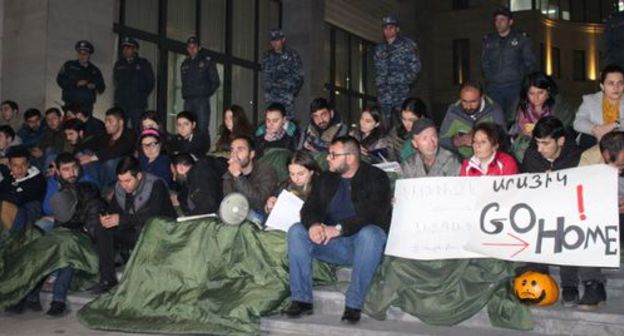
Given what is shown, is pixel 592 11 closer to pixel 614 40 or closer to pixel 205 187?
pixel 614 40

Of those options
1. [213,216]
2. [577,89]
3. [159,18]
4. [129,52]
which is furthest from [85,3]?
[577,89]

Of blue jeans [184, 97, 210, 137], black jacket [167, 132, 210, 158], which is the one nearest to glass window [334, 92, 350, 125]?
blue jeans [184, 97, 210, 137]

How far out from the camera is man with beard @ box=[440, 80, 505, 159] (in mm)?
8070

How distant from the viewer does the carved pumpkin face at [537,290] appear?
561 centimetres

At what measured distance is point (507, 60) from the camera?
9703 millimetres

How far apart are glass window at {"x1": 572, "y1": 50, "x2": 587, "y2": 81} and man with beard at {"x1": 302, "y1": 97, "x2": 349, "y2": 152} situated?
35535 mm

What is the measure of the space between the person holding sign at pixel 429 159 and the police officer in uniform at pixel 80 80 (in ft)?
23.5

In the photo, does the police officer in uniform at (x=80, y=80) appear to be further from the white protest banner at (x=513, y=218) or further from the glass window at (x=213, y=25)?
the white protest banner at (x=513, y=218)

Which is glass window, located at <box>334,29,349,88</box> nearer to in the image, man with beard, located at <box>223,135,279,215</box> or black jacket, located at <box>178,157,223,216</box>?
black jacket, located at <box>178,157,223,216</box>

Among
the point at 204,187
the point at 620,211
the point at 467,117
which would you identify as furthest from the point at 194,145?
the point at 620,211

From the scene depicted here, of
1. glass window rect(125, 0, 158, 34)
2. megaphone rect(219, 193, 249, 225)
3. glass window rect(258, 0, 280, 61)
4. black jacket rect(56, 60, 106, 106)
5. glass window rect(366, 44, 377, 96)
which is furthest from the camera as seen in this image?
glass window rect(366, 44, 377, 96)

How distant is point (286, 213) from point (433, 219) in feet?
5.14

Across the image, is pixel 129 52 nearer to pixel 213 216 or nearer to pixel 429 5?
pixel 213 216

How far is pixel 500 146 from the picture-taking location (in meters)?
6.80
